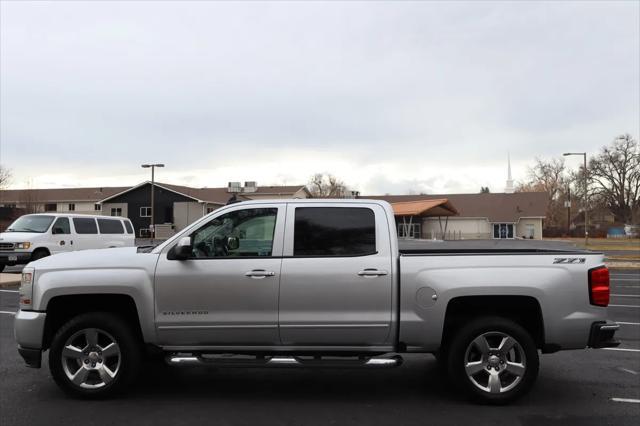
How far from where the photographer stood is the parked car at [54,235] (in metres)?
16.2

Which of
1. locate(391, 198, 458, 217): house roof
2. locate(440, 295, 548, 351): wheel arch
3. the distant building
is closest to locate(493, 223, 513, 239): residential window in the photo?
locate(391, 198, 458, 217): house roof

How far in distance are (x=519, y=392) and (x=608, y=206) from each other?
8923cm

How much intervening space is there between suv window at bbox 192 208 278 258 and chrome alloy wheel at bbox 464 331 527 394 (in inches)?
84.5

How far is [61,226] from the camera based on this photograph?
17406mm

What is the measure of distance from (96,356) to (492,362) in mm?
3720

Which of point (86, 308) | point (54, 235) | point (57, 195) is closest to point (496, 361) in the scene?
point (86, 308)

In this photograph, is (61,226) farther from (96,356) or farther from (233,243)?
(233,243)

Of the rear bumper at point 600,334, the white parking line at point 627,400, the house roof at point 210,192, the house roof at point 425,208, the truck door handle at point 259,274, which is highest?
the house roof at point 210,192

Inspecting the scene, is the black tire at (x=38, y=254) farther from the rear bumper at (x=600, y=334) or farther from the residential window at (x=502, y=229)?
the residential window at (x=502, y=229)

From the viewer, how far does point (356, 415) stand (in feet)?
15.3

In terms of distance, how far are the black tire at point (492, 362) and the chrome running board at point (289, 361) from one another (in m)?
0.58

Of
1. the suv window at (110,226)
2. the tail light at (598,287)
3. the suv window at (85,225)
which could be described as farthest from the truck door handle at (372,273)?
the suv window at (110,226)

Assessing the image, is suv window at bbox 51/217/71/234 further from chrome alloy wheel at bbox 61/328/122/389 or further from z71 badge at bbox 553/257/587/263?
z71 badge at bbox 553/257/587/263

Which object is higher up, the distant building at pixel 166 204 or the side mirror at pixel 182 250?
the distant building at pixel 166 204
